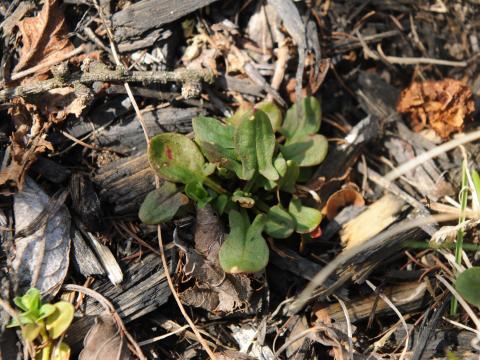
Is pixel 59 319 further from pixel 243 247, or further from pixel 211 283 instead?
pixel 243 247

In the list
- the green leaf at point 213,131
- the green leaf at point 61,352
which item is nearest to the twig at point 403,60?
the green leaf at point 213,131

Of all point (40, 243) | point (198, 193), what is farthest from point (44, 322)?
point (198, 193)

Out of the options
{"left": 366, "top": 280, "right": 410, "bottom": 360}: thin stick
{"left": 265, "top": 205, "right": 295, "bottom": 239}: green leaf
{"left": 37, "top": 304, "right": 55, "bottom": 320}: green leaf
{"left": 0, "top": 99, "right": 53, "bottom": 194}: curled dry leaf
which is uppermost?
{"left": 0, "top": 99, "right": 53, "bottom": 194}: curled dry leaf

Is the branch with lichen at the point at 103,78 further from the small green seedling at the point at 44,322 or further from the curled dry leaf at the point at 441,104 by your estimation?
the curled dry leaf at the point at 441,104

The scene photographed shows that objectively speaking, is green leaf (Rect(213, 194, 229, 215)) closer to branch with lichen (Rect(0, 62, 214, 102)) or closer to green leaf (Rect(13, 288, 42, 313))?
branch with lichen (Rect(0, 62, 214, 102))

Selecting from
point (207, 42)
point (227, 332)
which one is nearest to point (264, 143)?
point (207, 42)

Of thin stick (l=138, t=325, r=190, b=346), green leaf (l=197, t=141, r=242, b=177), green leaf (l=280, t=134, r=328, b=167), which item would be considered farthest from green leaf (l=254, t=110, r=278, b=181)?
thin stick (l=138, t=325, r=190, b=346)

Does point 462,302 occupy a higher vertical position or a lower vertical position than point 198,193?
lower
